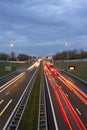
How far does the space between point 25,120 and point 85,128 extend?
223 inches

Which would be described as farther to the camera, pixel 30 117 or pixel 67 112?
pixel 67 112

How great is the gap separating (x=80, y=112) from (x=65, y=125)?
233 inches

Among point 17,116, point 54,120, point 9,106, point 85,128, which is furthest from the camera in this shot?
point 9,106

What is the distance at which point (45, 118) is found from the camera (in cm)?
2839

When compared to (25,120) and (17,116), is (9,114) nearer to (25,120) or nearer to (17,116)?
(17,116)

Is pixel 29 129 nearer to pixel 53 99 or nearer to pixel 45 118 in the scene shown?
pixel 45 118

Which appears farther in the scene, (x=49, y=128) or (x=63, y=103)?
(x=63, y=103)

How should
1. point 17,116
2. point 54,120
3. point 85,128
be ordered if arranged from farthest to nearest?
1. point 17,116
2. point 54,120
3. point 85,128

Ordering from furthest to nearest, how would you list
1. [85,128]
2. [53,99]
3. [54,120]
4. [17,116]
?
[53,99] → [17,116] → [54,120] → [85,128]

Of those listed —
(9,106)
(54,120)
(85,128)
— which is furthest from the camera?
(9,106)

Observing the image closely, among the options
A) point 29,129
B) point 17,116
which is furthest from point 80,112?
point 29,129

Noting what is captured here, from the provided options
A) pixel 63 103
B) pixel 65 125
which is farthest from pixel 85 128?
pixel 63 103

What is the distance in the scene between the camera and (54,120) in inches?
1094

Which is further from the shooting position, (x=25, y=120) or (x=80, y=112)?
(x=80, y=112)
